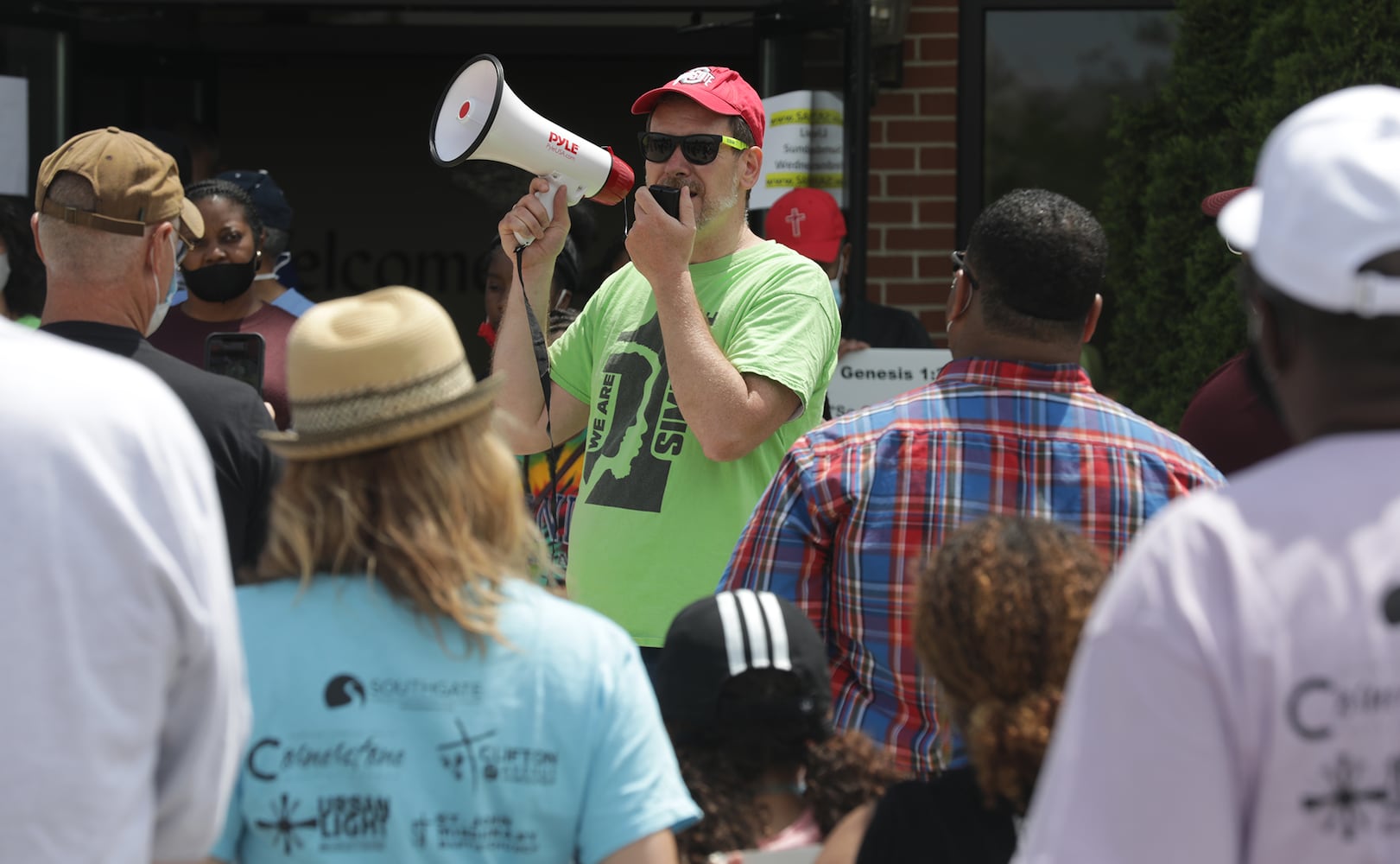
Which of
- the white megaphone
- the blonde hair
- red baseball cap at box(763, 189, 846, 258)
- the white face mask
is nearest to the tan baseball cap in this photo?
the white face mask

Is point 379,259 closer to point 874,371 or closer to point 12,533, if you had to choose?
point 874,371

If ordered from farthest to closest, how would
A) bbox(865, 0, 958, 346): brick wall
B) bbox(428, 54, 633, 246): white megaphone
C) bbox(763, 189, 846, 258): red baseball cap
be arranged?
bbox(865, 0, 958, 346): brick wall < bbox(763, 189, 846, 258): red baseball cap < bbox(428, 54, 633, 246): white megaphone

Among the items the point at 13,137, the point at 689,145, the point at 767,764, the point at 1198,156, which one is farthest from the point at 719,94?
the point at 13,137

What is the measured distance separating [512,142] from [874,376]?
1.90 meters

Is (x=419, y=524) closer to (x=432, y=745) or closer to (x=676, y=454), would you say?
(x=432, y=745)

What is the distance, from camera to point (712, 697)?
1.99 metres

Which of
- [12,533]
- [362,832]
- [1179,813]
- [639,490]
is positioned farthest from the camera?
[639,490]

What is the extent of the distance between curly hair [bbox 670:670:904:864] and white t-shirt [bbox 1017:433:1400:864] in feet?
2.40

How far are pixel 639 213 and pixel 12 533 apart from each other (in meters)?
1.88

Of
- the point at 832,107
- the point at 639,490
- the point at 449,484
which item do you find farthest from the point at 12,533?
the point at 832,107

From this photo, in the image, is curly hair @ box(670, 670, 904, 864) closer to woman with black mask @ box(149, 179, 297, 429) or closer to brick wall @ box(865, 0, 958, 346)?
woman with black mask @ box(149, 179, 297, 429)

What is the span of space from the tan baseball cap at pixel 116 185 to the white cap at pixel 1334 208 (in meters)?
2.15

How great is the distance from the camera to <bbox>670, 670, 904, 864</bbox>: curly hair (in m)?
1.95

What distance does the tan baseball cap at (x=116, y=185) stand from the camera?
2.89 meters
